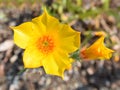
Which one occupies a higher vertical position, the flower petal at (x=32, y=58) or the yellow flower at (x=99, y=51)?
the yellow flower at (x=99, y=51)

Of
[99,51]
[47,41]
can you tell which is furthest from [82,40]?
[99,51]

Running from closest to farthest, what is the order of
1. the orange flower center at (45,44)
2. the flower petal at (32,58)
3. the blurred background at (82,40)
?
the flower petal at (32,58)
the orange flower center at (45,44)
the blurred background at (82,40)

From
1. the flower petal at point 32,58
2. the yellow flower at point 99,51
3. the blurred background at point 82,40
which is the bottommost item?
the blurred background at point 82,40

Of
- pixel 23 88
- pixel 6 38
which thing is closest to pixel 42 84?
pixel 23 88

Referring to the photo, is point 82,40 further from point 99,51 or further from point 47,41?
point 99,51

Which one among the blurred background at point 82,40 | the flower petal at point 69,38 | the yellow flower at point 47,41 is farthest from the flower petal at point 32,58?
the blurred background at point 82,40

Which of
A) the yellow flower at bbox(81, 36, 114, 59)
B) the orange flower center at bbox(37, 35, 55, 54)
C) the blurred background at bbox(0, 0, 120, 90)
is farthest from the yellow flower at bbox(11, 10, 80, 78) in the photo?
the blurred background at bbox(0, 0, 120, 90)

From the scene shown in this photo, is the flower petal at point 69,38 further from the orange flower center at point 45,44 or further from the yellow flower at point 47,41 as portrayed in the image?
the orange flower center at point 45,44
